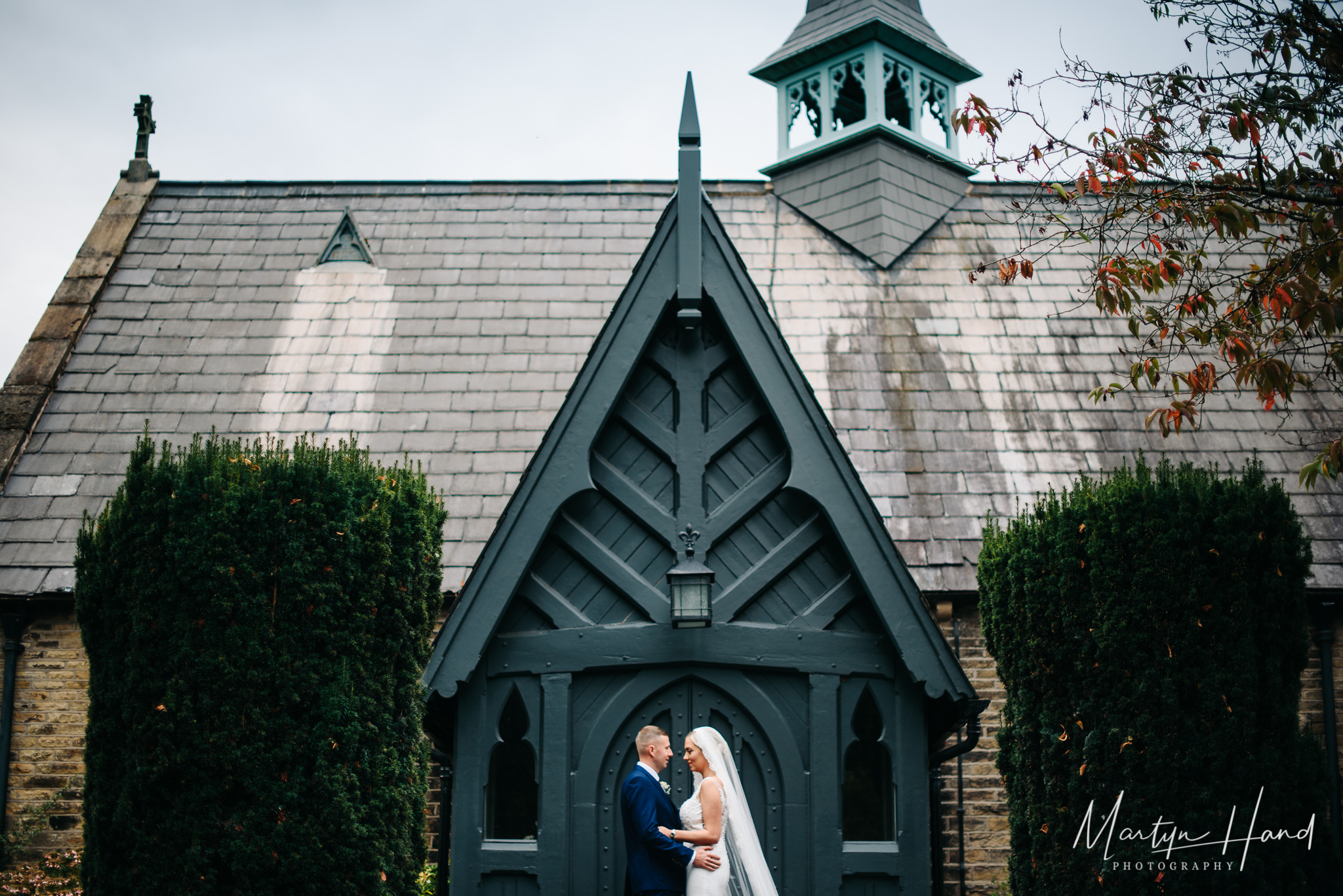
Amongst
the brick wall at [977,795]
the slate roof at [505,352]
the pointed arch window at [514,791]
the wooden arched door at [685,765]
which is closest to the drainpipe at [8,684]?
the slate roof at [505,352]

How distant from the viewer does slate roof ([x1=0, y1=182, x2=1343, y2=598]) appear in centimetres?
1048

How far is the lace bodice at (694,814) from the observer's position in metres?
5.63

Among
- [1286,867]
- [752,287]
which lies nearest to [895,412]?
[752,287]

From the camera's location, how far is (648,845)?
5.50 metres

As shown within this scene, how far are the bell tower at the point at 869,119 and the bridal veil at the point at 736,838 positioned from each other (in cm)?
833

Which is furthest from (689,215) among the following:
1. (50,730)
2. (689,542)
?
(50,730)

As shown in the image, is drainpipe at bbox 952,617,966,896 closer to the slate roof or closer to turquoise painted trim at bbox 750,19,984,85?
the slate roof

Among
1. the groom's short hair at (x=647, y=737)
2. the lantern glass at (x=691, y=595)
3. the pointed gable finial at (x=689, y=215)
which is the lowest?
the groom's short hair at (x=647, y=737)

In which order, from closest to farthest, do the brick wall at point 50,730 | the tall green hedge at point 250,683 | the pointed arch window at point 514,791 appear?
the tall green hedge at point 250,683 → the brick wall at point 50,730 → the pointed arch window at point 514,791

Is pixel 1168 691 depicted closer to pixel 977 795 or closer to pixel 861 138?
pixel 977 795

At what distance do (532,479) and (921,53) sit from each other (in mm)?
11478

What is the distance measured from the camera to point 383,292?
1246cm

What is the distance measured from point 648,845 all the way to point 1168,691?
9.52 feet

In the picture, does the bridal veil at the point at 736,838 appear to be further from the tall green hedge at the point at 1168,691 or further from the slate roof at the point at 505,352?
the slate roof at the point at 505,352
